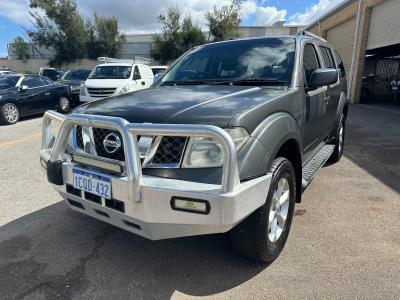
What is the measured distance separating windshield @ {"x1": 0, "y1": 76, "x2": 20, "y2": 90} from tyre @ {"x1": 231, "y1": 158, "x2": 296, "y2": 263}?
1029 centimetres

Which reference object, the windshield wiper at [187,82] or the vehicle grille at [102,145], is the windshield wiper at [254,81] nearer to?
the windshield wiper at [187,82]

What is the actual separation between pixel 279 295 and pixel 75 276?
1535 millimetres

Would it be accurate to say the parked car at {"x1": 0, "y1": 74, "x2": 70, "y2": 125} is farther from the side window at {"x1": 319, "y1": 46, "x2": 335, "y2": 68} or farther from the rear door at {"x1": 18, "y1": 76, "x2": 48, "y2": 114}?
the side window at {"x1": 319, "y1": 46, "x2": 335, "y2": 68}

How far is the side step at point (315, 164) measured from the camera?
332 centimetres

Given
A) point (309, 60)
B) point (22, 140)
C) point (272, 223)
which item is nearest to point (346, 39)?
point (309, 60)

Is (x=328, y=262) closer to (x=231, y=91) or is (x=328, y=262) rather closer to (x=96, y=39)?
(x=231, y=91)

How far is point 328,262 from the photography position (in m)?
2.71

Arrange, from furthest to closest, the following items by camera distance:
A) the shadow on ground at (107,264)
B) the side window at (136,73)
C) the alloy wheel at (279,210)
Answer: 1. the side window at (136,73)
2. the alloy wheel at (279,210)
3. the shadow on ground at (107,264)

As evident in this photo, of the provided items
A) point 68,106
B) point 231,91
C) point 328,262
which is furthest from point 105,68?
point 328,262

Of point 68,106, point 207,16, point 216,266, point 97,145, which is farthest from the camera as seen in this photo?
point 207,16

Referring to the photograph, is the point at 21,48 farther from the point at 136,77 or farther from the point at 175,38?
the point at 136,77

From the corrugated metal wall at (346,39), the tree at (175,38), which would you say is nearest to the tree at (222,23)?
the tree at (175,38)

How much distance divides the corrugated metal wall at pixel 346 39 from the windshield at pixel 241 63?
14142 millimetres

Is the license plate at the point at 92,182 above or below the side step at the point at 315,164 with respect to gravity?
above
